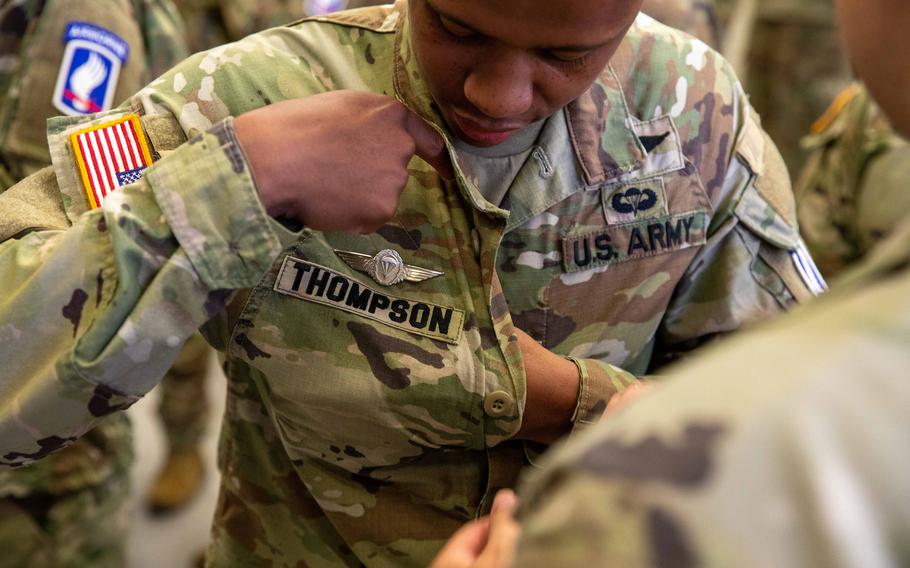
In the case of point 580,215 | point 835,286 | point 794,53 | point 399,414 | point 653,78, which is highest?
point 835,286

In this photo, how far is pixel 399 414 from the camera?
90 centimetres

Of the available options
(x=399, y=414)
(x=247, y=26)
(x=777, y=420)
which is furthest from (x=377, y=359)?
(x=247, y=26)

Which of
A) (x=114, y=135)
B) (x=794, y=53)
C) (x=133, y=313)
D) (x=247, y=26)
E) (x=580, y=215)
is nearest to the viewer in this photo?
(x=133, y=313)

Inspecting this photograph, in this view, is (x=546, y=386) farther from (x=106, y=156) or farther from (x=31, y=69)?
(x=31, y=69)

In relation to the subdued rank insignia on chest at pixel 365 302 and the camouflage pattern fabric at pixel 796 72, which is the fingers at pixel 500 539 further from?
the camouflage pattern fabric at pixel 796 72

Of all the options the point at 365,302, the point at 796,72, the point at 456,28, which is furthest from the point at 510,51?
the point at 796,72

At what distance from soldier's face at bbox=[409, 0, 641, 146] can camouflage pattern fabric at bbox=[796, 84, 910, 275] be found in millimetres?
1310

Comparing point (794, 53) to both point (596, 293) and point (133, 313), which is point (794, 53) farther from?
point (133, 313)

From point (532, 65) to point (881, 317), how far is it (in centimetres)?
47

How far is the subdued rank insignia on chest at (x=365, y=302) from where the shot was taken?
2.85 feet

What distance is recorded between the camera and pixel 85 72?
1.39m

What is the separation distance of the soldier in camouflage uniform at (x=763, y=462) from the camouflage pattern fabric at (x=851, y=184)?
5.40ft

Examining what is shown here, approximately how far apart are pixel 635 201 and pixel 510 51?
29 centimetres

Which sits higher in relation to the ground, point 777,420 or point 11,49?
point 777,420
